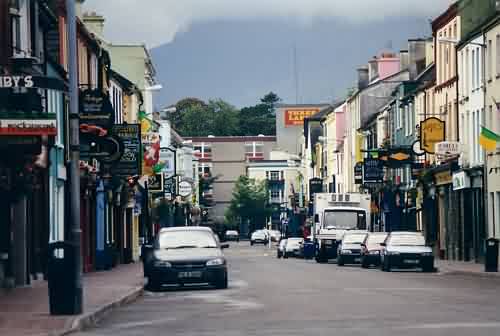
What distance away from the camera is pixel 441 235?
243ft

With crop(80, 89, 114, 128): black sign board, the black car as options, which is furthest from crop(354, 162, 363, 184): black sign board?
the black car

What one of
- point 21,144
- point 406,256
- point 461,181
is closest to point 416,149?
point 461,181

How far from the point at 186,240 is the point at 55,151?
30.9 ft

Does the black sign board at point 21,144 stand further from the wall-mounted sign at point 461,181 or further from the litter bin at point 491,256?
the wall-mounted sign at point 461,181

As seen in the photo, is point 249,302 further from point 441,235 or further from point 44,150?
point 441,235

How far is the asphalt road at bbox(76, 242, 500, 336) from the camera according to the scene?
2127 centimetres

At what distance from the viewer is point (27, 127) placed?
27828 mm

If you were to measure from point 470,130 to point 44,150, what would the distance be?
28.3 m

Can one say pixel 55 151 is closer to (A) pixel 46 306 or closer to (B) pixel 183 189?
(A) pixel 46 306

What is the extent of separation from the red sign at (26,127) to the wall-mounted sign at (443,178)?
43.8 metres

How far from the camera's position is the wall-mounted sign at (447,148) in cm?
6366

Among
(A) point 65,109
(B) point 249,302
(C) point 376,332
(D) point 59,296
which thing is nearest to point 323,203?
(A) point 65,109

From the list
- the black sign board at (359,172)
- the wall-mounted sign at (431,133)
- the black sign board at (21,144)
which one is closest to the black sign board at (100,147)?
the black sign board at (21,144)

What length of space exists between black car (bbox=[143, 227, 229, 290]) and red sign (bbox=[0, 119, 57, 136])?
9.45m
